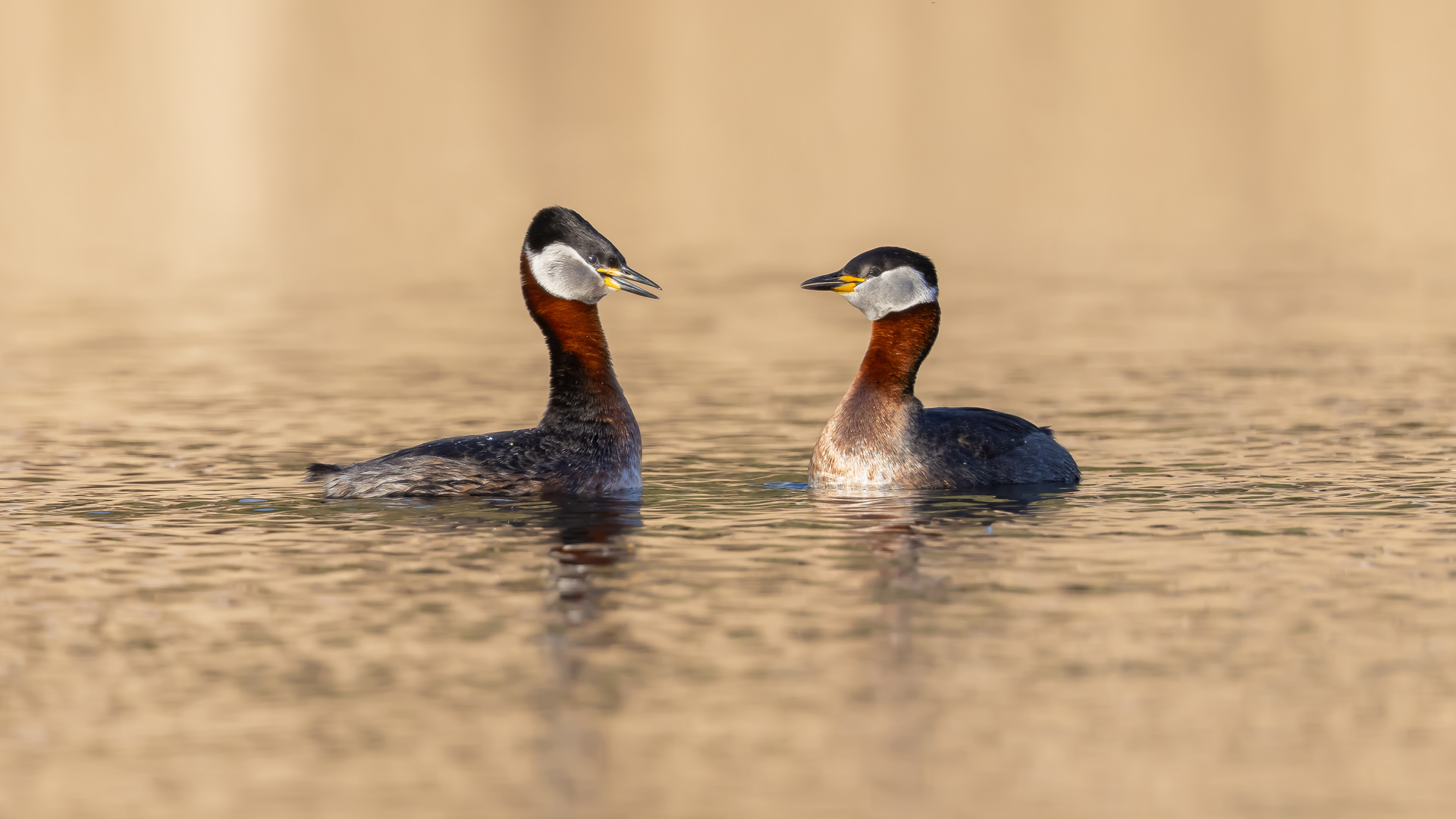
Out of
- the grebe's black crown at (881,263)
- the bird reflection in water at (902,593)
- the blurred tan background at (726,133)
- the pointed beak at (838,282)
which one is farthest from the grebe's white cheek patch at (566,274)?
the blurred tan background at (726,133)

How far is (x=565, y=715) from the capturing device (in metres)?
9.84

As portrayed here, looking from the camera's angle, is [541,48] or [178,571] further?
[541,48]

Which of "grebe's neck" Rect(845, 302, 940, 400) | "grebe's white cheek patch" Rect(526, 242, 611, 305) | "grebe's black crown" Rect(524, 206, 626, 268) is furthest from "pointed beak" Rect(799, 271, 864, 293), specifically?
"grebe's white cheek patch" Rect(526, 242, 611, 305)

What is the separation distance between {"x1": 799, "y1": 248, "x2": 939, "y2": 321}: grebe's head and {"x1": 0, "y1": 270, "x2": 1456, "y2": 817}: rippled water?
5.68 ft

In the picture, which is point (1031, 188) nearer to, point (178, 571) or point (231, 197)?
point (231, 197)

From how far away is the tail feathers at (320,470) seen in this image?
16.1m

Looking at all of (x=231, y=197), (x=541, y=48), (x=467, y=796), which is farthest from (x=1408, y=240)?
(x=541, y=48)

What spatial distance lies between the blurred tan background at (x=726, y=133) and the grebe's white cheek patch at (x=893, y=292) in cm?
2373

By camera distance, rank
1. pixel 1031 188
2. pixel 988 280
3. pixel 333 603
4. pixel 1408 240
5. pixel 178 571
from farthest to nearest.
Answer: pixel 1031 188
pixel 1408 240
pixel 988 280
pixel 178 571
pixel 333 603

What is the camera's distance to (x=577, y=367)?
16.8 metres

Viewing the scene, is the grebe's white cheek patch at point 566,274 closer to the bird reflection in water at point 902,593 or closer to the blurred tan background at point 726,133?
the bird reflection in water at point 902,593

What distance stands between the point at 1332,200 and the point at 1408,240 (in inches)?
524

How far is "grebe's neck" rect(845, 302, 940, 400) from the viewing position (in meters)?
17.3

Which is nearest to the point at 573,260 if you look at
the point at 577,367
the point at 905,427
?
the point at 577,367
